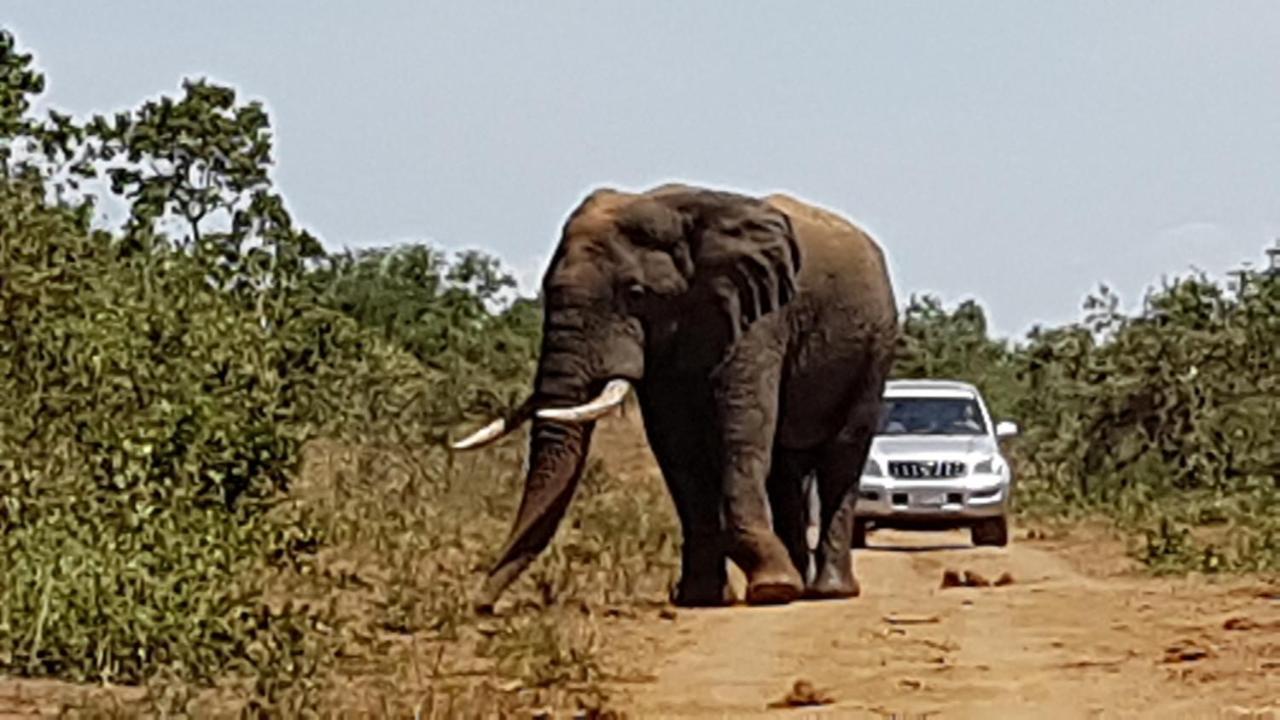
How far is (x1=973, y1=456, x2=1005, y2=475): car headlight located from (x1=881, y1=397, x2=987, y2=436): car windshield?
46 cm

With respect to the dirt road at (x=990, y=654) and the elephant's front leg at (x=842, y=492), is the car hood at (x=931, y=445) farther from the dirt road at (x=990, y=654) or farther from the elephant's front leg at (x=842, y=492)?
the dirt road at (x=990, y=654)

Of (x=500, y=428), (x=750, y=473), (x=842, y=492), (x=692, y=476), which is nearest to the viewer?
(x=500, y=428)

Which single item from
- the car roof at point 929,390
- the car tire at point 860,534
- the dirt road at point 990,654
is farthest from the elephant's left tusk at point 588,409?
the car roof at point 929,390

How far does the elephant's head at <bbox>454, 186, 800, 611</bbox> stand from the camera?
1419 cm

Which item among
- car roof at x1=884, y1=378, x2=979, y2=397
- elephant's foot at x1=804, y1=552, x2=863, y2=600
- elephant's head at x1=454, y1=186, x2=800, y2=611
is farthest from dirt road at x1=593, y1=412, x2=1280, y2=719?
car roof at x1=884, y1=378, x2=979, y2=397

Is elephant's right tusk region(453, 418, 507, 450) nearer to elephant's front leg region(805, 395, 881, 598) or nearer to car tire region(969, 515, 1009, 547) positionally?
elephant's front leg region(805, 395, 881, 598)

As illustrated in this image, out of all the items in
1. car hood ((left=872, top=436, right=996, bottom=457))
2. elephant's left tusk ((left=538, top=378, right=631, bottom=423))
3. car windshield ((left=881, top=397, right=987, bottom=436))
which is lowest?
elephant's left tusk ((left=538, top=378, right=631, bottom=423))

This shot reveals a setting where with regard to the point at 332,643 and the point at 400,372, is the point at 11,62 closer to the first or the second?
the point at 332,643

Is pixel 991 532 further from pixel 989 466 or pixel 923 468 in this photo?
pixel 923 468

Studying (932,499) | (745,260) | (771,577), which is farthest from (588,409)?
(932,499)

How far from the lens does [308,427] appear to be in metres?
16.8

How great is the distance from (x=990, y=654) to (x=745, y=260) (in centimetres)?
410

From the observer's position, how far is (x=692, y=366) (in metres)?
15.0

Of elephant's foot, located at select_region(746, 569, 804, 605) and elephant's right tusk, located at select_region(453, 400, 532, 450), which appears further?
elephant's foot, located at select_region(746, 569, 804, 605)
